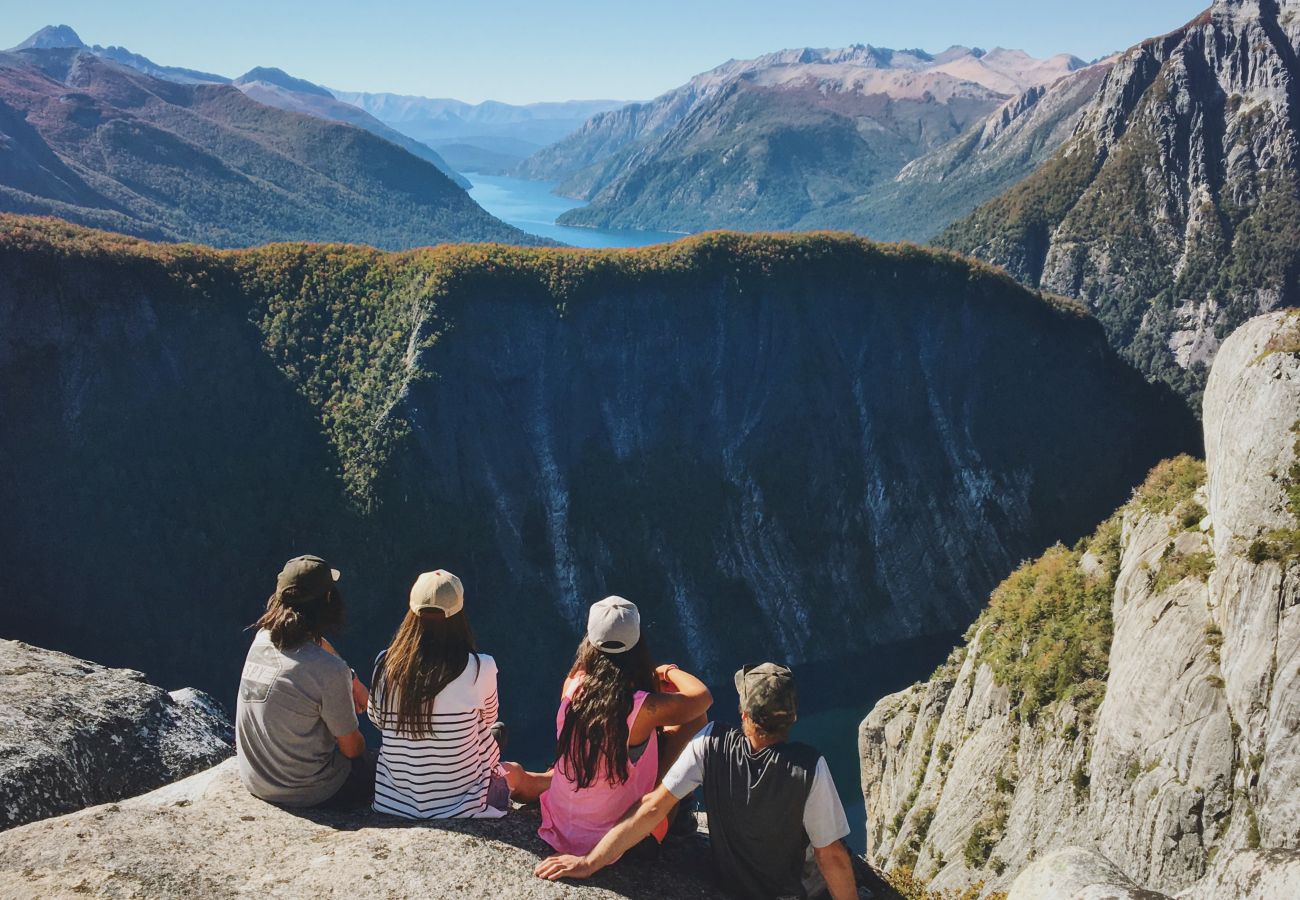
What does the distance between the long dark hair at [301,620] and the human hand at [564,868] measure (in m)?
3.05

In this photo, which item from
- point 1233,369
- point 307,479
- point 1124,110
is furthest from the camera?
point 1124,110

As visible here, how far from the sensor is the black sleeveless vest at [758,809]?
801 centimetres

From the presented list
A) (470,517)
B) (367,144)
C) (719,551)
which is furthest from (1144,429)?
(367,144)

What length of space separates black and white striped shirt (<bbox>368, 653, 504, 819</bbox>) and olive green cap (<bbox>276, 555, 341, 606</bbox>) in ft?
3.77

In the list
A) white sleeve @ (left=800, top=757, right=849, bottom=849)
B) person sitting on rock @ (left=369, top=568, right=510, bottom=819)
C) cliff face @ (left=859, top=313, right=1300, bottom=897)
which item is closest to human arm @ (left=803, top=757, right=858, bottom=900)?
white sleeve @ (left=800, top=757, right=849, bottom=849)

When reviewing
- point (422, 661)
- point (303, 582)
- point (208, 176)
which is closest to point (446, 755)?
point (422, 661)

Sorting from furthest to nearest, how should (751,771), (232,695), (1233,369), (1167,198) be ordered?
(1167,198), (232,695), (1233,369), (751,771)

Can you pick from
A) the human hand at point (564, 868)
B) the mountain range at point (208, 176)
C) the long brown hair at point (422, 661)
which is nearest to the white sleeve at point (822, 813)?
the human hand at point (564, 868)

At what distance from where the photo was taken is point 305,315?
193 ft

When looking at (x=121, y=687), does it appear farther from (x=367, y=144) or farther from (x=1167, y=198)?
(x=367, y=144)

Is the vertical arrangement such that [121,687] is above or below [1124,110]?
below

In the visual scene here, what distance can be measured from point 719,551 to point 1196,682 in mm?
45130

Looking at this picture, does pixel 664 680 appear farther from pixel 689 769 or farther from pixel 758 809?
pixel 758 809

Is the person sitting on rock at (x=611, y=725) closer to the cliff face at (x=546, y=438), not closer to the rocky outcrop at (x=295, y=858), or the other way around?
the rocky outcrop at (x=295, y=858)
